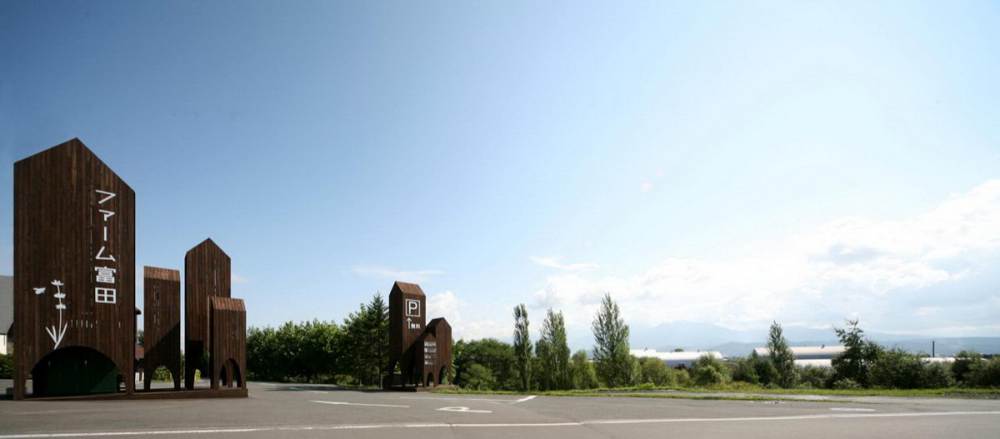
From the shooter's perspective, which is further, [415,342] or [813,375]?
[813,375]

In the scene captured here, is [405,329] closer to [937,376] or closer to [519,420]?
[519,420]

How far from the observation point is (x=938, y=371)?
23688mm

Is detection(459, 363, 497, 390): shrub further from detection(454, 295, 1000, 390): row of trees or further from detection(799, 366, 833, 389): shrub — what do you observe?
detection(799, 366, 833, 389): shrub

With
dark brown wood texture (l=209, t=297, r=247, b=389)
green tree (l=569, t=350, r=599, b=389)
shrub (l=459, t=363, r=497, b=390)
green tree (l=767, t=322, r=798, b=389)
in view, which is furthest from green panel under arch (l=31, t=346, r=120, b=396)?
shrub (l=459, t=363, r=497, b=390)

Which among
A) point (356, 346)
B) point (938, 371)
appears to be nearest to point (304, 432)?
point (938, 371)

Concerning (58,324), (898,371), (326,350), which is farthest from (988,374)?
(326,350)

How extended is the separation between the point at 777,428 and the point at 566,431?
13.3 feet

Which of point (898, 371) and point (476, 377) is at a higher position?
point (898, 371)

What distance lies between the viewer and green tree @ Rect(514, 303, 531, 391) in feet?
143

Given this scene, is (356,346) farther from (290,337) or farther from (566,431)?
(566,431)

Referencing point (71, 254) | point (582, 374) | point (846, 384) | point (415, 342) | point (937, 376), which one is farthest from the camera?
point (582, 374)

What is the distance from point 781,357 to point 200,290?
33211 mm

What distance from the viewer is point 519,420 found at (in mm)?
13320

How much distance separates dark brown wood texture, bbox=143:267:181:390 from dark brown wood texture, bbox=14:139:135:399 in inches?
181
